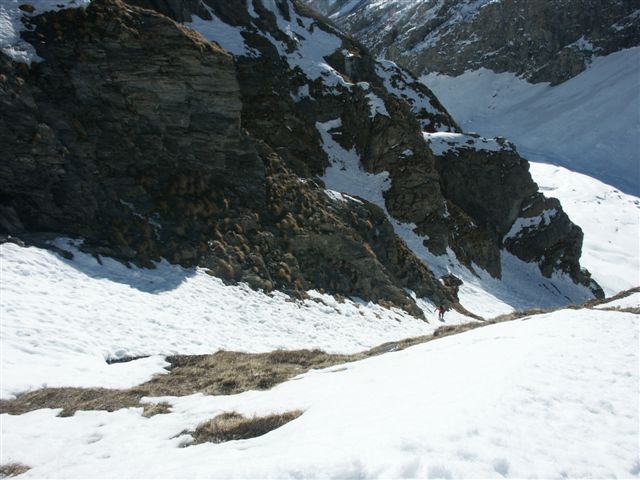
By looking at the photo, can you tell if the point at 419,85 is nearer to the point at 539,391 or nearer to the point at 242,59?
the point at 242,59

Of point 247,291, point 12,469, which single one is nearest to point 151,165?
point 247,291

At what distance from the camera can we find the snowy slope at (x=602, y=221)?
60.7 meters

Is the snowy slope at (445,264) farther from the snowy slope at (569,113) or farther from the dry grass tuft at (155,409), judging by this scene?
the snowy slope at (569,113)

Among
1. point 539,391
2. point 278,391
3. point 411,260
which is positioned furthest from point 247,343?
point 411,260

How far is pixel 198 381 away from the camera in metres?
12.1

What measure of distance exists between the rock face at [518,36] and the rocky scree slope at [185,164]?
105 metres

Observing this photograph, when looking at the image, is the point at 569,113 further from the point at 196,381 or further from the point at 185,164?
the point at 196,381

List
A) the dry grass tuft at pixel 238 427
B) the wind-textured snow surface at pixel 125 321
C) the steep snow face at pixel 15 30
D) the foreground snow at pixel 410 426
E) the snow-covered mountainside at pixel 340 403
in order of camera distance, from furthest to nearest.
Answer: the steep snow face at pixel 15 30 < the wind-textured snow surface at pixel 125 321 < the dry grass tuft at pixel 238 427 < the snow-covered mountainside at pixel 340 403 < the foreground snow at pixel 410 426

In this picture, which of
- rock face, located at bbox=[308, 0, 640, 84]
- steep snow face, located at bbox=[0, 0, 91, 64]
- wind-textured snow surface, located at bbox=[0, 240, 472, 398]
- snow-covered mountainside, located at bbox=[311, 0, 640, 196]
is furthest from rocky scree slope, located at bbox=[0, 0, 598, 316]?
rock face, located at bbox=[308, 0, 640, 84]

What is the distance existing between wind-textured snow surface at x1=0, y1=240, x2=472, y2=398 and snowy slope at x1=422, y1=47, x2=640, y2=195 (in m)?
85.3

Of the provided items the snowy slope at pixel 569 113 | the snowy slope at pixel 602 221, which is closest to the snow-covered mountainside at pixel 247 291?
the snowy slope at pixel 602 221

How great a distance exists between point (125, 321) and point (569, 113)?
11412 centimetres

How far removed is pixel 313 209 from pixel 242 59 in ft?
54.0

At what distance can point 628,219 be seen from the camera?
76125 millimetres
